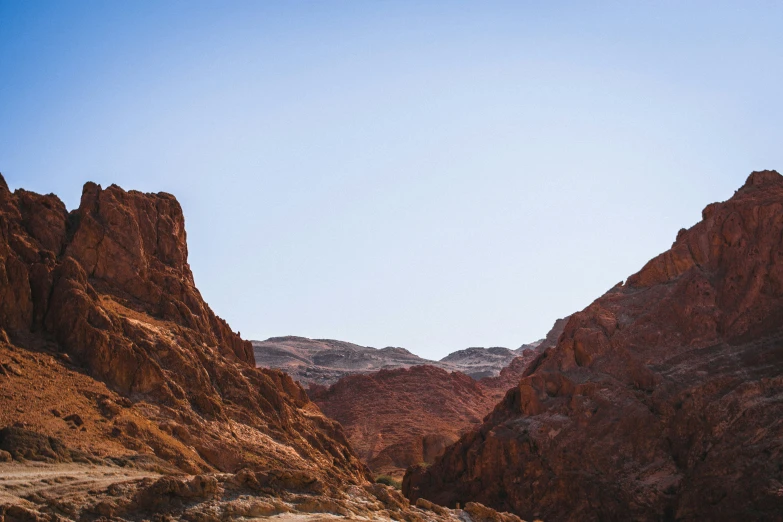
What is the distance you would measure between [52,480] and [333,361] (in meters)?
145

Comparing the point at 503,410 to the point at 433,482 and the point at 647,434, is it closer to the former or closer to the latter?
the point at 433,482

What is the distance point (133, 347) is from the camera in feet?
162

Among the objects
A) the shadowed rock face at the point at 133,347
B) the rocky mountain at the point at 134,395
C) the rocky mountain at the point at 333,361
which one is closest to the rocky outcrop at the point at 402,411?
the rocky mountain at the point at 134,395

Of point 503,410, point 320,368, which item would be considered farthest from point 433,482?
point 320,368

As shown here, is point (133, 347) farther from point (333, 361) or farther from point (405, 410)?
point (333, 361)

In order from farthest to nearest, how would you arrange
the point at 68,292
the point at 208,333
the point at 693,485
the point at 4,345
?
the point at 208,333, the point at 693,485, the point at 68,292, the point at 4,345

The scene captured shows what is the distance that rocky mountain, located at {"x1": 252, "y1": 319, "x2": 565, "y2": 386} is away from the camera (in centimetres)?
15338

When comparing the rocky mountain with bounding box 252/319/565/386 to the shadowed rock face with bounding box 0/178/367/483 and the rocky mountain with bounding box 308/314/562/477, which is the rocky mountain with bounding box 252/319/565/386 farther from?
the shadowed rock face with bounding box 0/178/367/483

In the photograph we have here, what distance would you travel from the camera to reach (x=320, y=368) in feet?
518

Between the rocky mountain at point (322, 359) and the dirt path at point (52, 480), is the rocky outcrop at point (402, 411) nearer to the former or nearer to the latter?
the rocky mountain at point (322, 359)

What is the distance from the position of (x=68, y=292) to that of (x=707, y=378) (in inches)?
1500

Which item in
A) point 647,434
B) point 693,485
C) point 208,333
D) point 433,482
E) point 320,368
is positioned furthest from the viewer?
point 320,368

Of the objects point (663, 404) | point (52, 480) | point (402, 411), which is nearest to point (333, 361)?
point (402, 411)

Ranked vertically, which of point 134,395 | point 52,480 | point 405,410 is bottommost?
point 52,480
